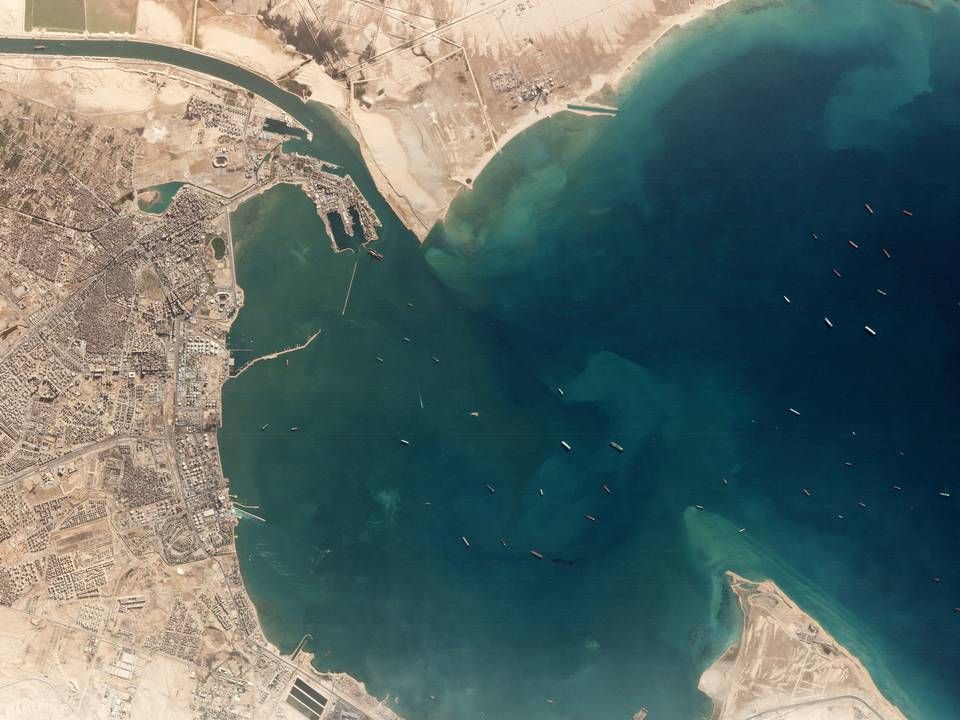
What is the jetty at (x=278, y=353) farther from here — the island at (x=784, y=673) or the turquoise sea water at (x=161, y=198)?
the island at (x=784, y=673)

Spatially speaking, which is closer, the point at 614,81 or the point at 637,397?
the point at 637,397

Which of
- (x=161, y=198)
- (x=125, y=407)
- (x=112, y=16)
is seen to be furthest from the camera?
(x=112, y=16)

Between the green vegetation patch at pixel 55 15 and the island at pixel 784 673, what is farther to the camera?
the green vegetation patch at pixel 55 15

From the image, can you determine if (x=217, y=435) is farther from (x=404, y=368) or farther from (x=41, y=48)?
(x=41, y=48)

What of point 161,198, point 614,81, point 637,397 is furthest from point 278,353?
point 614,81

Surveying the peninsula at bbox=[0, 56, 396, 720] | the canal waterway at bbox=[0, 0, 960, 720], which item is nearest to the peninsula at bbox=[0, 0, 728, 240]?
the canal waterway at bbox=[0, 0, 960, 720]

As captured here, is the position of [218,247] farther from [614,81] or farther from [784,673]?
[784,673]

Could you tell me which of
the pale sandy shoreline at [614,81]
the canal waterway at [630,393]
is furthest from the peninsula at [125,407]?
the pale sandy shoreline at [614,81]
